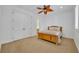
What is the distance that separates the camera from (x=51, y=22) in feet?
6.77

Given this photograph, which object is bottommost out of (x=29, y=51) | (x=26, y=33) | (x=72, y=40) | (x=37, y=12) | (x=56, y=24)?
(x=29, y=51)

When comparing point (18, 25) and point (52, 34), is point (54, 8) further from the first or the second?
point (18, 25)

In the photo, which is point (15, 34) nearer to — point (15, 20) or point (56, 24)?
point (15, 20)

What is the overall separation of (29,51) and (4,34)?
549 mm

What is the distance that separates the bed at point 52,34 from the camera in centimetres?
203

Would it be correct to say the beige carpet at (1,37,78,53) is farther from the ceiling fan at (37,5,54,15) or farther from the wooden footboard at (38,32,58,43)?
the ceiling fan at (37,5,54,15)

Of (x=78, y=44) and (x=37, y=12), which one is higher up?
(x=37, y=12)

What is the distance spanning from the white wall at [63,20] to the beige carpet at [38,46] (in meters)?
0.17

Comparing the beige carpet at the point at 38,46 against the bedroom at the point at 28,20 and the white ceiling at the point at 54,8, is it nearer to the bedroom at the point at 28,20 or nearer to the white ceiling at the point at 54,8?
the bedroom at the point at 28,20

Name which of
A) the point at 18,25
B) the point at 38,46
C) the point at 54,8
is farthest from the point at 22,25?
the point at 54,8

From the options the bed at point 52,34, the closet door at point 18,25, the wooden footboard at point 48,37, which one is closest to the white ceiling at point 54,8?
the closet door at point 18,25

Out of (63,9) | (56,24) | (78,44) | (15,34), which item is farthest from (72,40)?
(15,34)

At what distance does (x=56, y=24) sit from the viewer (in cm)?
205

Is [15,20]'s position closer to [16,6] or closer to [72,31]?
[16,6]
